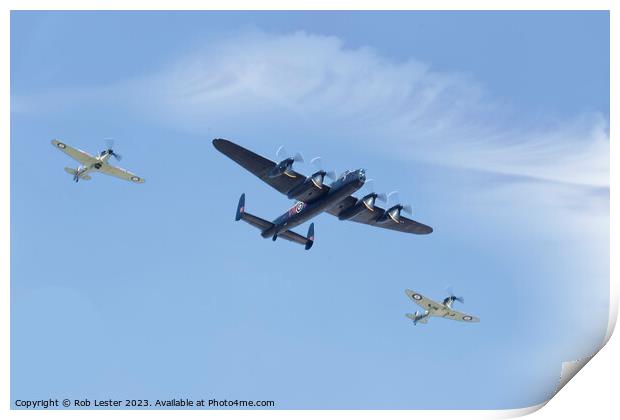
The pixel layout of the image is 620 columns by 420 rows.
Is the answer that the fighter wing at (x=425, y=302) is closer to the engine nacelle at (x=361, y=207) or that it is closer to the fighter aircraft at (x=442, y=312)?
the fighter aircraft at (x=442, y=312)

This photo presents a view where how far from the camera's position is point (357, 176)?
43.8m

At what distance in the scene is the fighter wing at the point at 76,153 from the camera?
1946 inches

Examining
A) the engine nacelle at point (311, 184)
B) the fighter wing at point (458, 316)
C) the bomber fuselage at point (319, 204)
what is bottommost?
the fighter wing at point (458, 316)

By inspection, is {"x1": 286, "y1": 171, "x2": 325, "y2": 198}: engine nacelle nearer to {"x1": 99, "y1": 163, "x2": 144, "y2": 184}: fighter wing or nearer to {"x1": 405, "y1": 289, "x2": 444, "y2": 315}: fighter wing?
{"x1": 405, "y1": 289, "x2": 444, "y2": 315}: fighter wing

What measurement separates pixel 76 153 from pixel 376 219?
1594 cm

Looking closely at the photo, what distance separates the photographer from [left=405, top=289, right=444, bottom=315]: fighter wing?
51.5 metres

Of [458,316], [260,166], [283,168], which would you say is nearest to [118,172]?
[260,166]

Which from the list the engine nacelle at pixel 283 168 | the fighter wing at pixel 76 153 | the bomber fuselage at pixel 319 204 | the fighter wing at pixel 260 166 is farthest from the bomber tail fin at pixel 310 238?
the fighter wing at pixel 76 153

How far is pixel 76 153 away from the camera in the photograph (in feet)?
165

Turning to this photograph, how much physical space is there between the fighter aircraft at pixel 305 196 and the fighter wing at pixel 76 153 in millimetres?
8166
